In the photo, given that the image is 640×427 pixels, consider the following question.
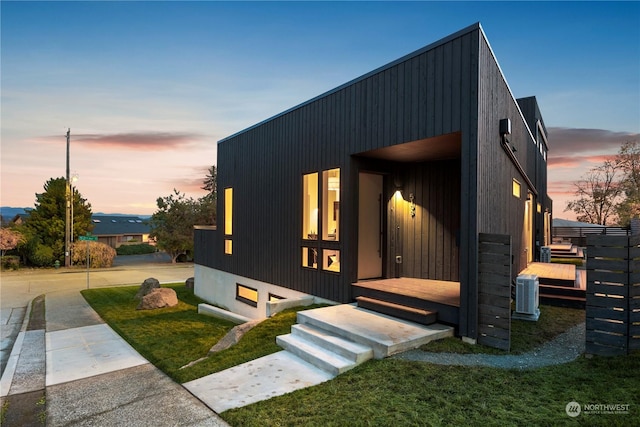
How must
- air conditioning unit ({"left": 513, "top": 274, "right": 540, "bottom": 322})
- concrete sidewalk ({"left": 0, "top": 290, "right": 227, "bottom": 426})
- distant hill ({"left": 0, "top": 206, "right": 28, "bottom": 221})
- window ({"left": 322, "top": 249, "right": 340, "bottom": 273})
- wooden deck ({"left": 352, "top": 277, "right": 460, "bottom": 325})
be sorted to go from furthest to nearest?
distant hill ({"left": 0, "top": 206, "right": 28, "bottom": 221})
window ({"left": 322, "top": 249, "right": 340, "bottom": 273})
air conditioning unit ({"left": 513, "top": 274, "right": 540, "bottom": 322})
wooden deck ({"left": 352, "top": 277, "right": 460, "bottom": 325})
concrete sidewalk ({"left": 0, "top": 290, "right": 227, "bottom": 426})

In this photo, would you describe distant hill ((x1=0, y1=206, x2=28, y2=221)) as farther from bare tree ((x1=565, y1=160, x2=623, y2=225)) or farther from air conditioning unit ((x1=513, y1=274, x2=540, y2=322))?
bare tree ((x1=565, y1=160, x2=623, y2=225))

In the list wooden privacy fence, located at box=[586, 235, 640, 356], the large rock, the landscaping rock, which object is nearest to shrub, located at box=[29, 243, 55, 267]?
the large rock

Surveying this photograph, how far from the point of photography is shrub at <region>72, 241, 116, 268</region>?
78.3ft

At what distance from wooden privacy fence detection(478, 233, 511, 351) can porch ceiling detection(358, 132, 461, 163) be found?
1666mm

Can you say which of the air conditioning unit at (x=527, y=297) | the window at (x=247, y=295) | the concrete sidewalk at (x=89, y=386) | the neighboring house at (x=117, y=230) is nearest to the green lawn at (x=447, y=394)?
the concrete sidewalk at (x=89, y=386)

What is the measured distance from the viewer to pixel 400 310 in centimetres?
541

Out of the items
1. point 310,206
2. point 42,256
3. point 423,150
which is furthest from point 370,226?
point 42,256

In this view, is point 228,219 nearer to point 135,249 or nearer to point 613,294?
point 613,294

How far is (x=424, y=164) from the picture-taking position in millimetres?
7344

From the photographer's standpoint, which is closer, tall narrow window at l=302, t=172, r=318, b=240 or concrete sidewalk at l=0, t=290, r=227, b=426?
concrete sidewalk at l=0, t=290, r=227, b=426


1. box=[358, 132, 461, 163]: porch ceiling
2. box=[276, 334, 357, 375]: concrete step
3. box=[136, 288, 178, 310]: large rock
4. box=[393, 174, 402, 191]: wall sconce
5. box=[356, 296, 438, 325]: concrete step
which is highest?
box=[358, 132, 461, 163]: porch ceiling

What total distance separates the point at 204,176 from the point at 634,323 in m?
45.9

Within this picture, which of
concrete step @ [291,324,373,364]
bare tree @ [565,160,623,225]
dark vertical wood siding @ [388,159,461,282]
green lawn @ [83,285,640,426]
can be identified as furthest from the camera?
bare tree @ [565,160,623,225]

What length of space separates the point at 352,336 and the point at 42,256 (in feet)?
86.6
